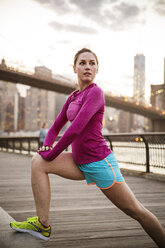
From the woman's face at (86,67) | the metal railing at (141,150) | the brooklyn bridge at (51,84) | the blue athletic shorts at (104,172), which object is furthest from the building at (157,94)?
the blue athletic shorts at (104,172)

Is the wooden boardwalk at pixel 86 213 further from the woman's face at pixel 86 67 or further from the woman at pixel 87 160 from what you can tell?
the woman's face at pixel 86 67

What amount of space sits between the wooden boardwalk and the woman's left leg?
0.37 meters

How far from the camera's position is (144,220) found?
2.04m

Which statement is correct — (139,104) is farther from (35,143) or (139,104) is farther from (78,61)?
(78,61)

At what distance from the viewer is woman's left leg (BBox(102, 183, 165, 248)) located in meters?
1.99

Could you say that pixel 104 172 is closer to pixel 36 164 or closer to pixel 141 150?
pixel 36 164

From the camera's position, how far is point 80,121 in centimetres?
193

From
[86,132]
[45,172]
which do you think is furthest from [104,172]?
[45,172]

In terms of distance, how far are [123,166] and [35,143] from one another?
698 centimetres

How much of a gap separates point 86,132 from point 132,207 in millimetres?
545

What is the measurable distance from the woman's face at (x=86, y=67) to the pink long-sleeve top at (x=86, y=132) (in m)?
0.07

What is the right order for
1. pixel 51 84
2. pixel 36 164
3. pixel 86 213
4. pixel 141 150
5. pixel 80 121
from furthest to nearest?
pixel 51 84 → pixel 141 150 → pixel 86 213 → pixel 36 164 → pixel 80 121

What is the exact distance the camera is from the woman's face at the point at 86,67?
2107 mm

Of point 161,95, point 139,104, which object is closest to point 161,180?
point 139,104
